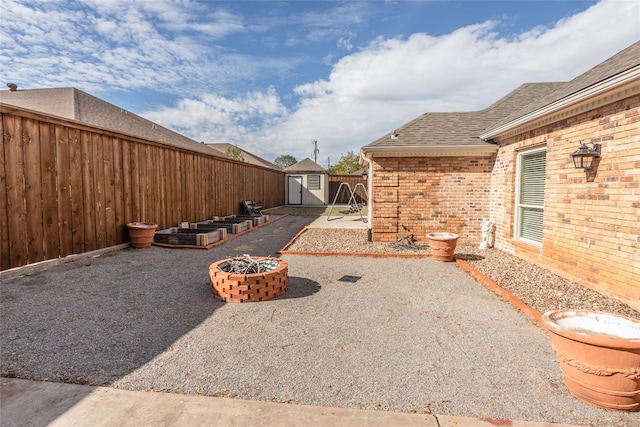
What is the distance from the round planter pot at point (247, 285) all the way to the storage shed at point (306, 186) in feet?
64.7

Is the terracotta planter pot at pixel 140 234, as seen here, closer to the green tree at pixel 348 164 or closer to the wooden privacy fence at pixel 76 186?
the wooden privacy fence at pixel 76 186

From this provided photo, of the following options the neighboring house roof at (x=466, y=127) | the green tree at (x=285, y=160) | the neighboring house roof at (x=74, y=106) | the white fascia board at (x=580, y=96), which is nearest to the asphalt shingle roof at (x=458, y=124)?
the neighboring house roof at (x=466, y=127)

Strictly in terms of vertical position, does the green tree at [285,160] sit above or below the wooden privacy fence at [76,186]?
above

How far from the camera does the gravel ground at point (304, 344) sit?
2.24 m

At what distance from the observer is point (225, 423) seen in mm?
1938

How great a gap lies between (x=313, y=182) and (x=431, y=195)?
642 inches

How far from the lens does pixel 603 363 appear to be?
2.03 meters

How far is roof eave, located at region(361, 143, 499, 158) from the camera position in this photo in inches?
297

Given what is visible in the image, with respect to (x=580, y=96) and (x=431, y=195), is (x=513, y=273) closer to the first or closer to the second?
(x=580, y=96)

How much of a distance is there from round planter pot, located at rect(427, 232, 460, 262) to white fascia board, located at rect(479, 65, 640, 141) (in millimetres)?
2454

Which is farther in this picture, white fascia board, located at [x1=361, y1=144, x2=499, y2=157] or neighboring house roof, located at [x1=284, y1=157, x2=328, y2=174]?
neighboring house roof, located at [x1=284, y1=157, x2=328, y2=174]

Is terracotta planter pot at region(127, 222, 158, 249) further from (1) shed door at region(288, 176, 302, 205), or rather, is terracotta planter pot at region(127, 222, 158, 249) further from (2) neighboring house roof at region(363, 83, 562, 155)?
(1) shed door at region(288, 176, 302, 205)

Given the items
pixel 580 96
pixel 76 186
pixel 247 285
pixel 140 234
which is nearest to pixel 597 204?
pixel 580 96

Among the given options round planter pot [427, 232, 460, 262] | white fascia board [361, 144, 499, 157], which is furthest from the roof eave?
round planter pot [427, 232, 460, 262]
